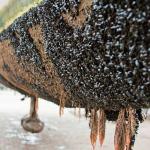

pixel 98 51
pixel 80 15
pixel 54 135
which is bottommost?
pixel 54 135

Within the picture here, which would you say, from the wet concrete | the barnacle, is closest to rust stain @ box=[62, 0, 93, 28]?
the barnacle

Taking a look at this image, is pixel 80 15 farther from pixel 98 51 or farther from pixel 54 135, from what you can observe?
pixel 54 135

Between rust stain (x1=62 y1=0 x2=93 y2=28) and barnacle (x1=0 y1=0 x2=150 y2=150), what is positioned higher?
rust stain (x1=62 y1=0 x2=93 y2=28)

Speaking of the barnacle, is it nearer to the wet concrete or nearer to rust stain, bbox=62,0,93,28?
rust stain, bbox=62,0,93,28

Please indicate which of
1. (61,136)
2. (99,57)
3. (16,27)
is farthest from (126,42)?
(61,136)

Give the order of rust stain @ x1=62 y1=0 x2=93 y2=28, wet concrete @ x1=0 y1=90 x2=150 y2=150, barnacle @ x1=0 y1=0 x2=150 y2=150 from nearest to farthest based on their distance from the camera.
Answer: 1. barnacle @ x1=0 y1=0 x2=150 y2=150
2. rust stain @ x1=62 y1=0 x2=93 y2=28
3. wet concrete @ x1=0 y1=90 x2=150 y2=150

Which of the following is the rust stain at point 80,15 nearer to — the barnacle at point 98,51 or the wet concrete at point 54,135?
the barnacle at point 98,51

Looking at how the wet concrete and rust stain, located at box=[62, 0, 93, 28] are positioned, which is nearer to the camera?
rust stain, located at box=[62, 0, 93, 28]

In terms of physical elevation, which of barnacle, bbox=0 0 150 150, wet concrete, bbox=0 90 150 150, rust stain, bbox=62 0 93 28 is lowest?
wet concrete, bbox=0 90 150 150

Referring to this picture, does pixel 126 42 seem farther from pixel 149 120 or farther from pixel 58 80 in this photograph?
pixel 149 120

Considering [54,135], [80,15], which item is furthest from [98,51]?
[54,135]
